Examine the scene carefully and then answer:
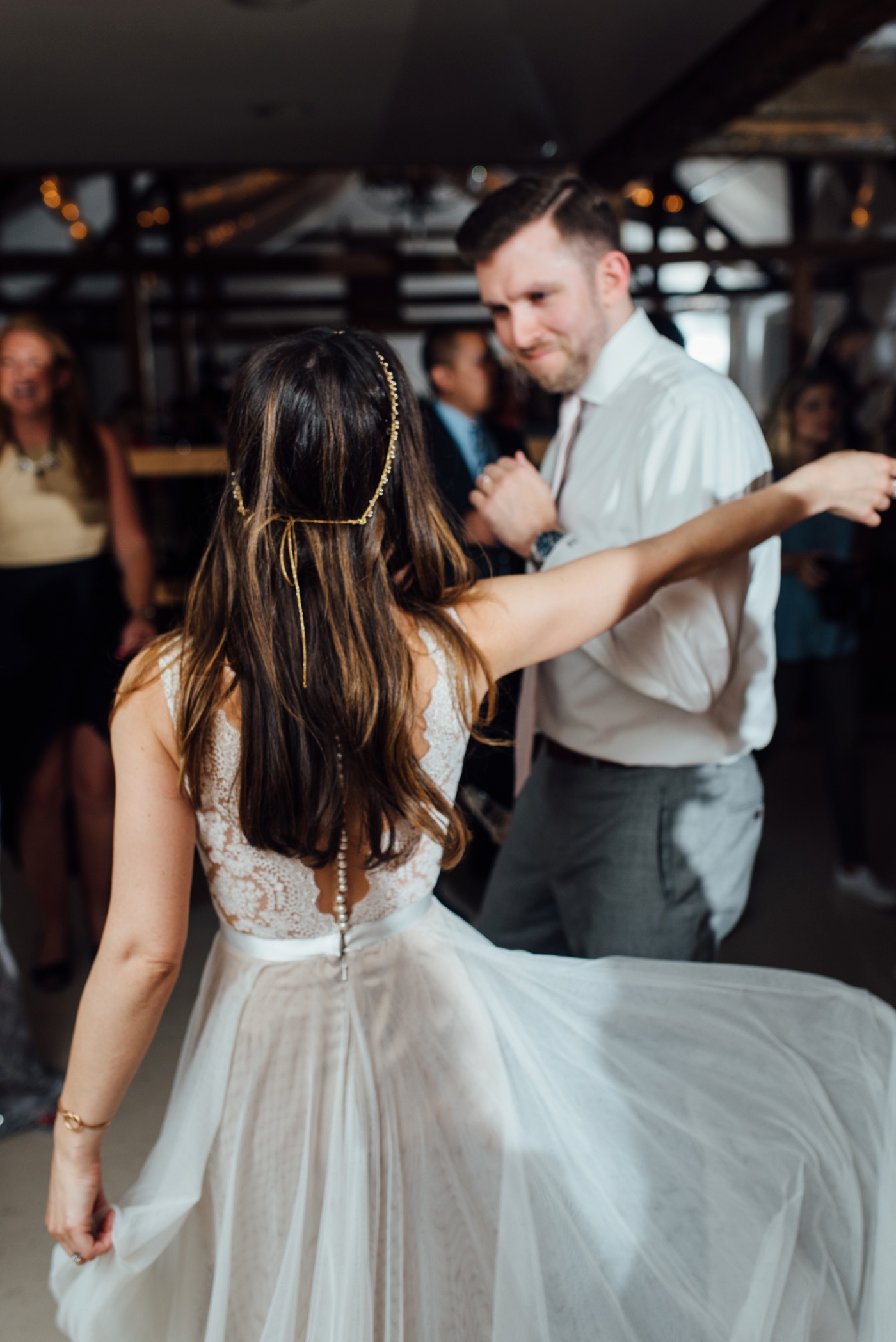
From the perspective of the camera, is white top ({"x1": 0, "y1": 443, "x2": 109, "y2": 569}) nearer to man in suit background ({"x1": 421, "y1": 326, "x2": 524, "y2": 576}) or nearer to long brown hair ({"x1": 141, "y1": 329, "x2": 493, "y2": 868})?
man in suit background ({"x1": 421, "y1": 326, "x2": 524, "y2": 576})

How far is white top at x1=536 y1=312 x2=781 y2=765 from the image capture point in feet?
4.50

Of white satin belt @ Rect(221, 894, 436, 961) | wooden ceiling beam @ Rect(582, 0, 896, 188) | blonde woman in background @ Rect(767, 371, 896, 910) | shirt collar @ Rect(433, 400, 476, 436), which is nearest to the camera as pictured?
white satin belt @ Rect(221, 894, 436, 961)

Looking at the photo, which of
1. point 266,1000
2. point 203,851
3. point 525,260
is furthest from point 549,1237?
point 525,260

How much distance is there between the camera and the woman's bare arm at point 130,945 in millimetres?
947

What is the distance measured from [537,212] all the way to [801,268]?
542 centimetres

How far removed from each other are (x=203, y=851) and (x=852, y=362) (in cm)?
530

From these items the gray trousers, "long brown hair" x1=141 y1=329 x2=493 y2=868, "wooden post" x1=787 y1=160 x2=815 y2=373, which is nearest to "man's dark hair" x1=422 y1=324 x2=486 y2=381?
the gray trousers

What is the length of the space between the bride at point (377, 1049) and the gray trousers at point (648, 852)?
0.96 ft

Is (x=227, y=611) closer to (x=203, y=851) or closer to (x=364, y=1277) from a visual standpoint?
(x=203, y=851)

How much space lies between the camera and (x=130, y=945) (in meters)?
0.97

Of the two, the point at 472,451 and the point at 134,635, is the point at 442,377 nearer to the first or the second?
the point at 472,451

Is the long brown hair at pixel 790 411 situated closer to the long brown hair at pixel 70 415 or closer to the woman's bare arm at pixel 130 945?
the long brown hair at pixel 70 415

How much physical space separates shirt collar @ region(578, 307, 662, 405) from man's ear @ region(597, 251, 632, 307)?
1.5 inches

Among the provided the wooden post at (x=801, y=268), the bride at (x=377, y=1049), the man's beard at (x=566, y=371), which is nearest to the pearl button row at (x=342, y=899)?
the bride at (x=377, y=1049)
